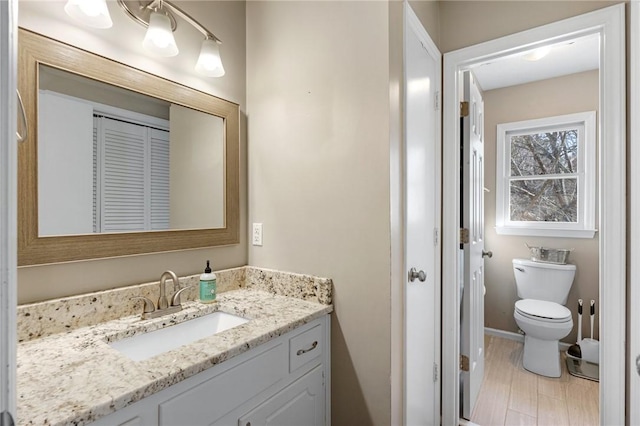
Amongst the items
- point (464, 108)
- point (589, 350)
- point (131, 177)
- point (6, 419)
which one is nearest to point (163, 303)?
point (131, 177)

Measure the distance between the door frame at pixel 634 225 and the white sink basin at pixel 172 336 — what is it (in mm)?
1618

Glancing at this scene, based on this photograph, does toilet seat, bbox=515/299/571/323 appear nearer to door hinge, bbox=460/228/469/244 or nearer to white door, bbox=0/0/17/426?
door hinge, bbox=460/228/469/244

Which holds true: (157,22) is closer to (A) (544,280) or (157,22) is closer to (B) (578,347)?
(A) (544,280)

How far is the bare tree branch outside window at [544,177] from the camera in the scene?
2893 millimetres

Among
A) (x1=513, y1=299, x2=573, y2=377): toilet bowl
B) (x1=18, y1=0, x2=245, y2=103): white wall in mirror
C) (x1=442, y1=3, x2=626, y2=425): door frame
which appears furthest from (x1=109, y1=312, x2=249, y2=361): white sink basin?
(x1=513, y1=299, x2=573, y2=377): toilet bowl

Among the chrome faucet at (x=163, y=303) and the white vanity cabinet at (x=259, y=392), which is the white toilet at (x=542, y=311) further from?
the chrome faucet at (x=163, y=303)

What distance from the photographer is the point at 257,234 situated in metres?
1.66

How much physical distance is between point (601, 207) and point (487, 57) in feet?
3.07

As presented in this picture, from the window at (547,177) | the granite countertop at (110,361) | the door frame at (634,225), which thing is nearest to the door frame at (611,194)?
the door frame at (634,225)

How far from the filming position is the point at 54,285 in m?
1.05

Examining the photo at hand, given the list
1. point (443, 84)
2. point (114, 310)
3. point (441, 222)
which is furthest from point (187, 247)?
point (443, 84)

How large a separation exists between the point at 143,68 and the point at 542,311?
10.0 ft

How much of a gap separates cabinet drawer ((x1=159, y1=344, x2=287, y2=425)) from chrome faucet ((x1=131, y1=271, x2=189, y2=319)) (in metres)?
0.45

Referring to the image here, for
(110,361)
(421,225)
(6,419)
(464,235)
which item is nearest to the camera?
(6,419)
